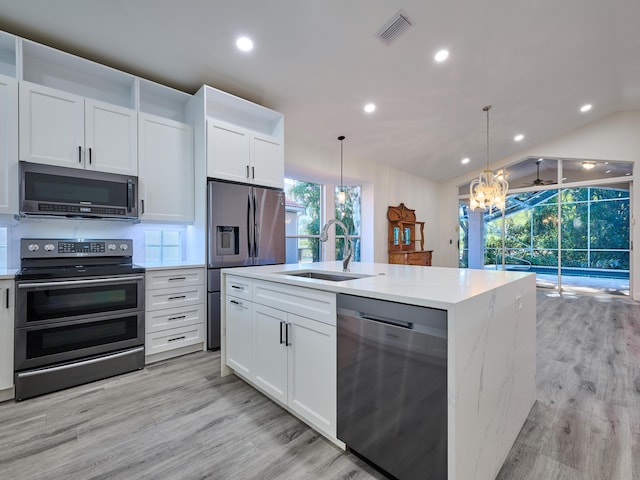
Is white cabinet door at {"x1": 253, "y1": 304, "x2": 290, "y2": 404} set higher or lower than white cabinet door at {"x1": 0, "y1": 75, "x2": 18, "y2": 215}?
lower

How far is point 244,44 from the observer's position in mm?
2768

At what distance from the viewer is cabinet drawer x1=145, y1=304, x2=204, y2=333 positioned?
2688 mm

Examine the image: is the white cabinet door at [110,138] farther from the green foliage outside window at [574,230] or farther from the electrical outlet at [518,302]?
the green foliage outside window at [574,230]

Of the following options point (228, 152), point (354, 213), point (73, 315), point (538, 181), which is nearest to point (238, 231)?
point (228, 152)

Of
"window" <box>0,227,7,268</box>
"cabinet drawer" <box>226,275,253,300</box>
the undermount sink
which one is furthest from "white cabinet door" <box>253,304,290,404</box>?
"window" <box>0,227,7,268</box>

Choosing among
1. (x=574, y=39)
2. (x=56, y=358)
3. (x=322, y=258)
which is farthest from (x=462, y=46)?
(x=56, y=358)

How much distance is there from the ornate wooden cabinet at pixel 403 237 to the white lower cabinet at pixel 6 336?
5.81m

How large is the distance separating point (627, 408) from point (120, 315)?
383 cm

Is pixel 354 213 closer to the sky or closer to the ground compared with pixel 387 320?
closer to the sky

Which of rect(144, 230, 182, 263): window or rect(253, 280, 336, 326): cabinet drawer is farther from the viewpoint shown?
rect(144, 230, 182, 263): window

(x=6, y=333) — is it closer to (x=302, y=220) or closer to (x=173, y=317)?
(x=173, y=317)

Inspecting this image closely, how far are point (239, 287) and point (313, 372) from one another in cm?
91

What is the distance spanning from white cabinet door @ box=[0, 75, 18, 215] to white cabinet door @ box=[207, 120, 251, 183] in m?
1.44

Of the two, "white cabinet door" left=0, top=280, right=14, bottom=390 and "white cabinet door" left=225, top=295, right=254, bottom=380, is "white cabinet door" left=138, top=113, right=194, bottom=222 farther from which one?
"white cabinet door" left=225, top=295, right=254, bottom=380
